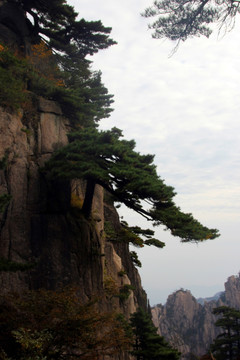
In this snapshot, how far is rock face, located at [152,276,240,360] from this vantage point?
3305 inches

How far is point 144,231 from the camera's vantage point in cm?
2542

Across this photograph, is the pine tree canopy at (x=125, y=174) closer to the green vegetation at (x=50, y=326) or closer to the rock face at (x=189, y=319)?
the green vegetation at (x=50, y=326)

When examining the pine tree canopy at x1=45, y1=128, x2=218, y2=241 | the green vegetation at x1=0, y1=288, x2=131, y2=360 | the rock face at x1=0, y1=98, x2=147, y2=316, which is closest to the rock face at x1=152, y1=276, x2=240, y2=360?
the rock face at x1=0, y1=98, x2=147, y2=316

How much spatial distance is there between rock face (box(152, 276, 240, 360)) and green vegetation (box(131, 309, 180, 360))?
7356 centimetres

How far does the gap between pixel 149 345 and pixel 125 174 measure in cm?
890

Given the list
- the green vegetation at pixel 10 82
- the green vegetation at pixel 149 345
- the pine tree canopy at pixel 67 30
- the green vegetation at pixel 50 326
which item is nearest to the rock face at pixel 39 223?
the green vegetation at pixel 10 82

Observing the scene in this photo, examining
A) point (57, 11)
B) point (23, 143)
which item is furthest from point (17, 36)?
point (23, 143)

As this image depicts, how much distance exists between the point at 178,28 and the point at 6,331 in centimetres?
1325

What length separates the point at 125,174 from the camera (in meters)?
12.5

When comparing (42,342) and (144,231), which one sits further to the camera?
(144,231)

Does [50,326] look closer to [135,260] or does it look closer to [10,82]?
[10,82]

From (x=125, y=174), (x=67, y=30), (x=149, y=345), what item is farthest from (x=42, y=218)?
(x=67, y=30)

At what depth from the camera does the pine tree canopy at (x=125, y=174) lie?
1274 cm

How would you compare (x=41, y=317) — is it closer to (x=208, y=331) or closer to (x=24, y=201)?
(x=24, y=201)
